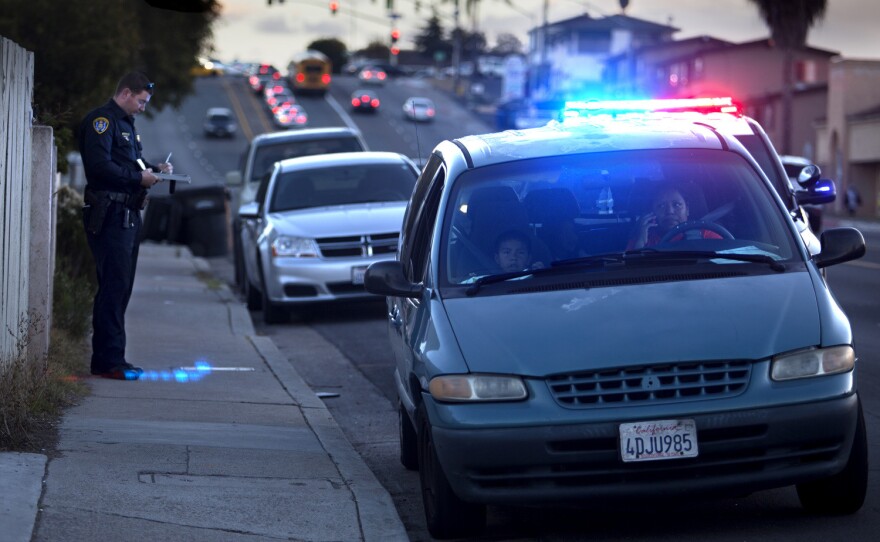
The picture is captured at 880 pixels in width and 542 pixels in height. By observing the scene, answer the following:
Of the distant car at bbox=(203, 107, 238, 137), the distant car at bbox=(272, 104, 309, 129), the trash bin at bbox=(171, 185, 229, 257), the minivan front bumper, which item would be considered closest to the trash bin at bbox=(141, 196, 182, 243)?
the trash bin at bbox=(171, 185, 229, 257)

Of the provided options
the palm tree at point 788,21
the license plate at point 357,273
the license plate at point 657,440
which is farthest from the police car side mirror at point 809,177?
the palm tree at point 788,21

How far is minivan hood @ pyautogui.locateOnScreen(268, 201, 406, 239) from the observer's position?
49.1 ft

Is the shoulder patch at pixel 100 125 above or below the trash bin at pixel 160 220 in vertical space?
above

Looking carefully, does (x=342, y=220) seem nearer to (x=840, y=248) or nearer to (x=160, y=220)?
(x=840, y=248)

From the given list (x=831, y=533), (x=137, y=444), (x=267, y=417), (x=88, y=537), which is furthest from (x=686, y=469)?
(x=267, y=417)

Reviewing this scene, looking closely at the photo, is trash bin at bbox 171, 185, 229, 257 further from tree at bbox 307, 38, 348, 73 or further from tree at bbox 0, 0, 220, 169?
tree at bbox 307, 38, 348, 73

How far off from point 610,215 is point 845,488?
1729 mm

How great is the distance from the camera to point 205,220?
29.0m

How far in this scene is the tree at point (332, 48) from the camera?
605 feet

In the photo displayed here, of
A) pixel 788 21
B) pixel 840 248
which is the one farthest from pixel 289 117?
pixel 840 248

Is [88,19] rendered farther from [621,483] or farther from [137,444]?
[621,483]

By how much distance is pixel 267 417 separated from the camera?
9.13 meters

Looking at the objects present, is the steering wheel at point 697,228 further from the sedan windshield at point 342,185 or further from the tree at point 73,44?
the tree at point 73,44

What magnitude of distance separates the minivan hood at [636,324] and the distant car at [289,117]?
3022 inches
